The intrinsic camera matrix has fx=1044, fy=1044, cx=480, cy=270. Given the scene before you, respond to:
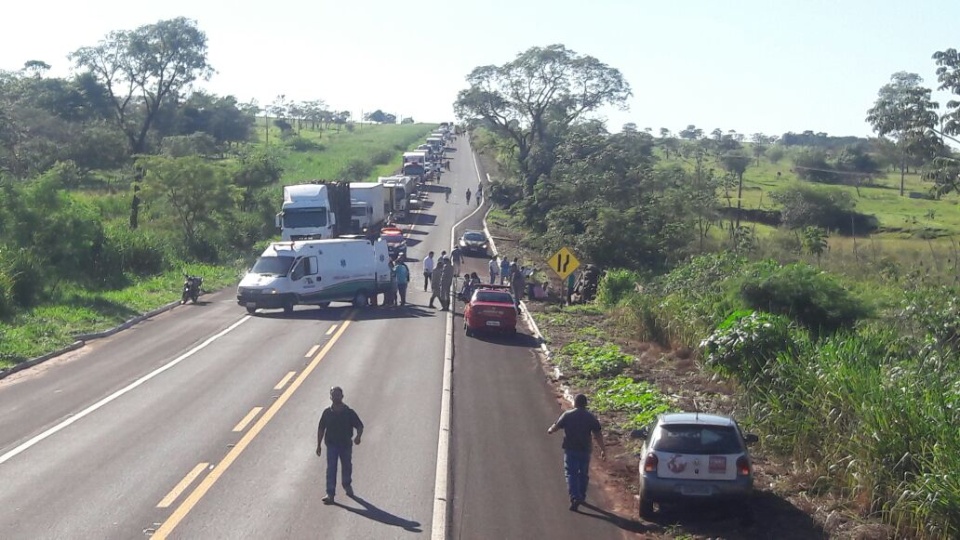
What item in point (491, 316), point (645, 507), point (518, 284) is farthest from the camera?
point (518, 284)

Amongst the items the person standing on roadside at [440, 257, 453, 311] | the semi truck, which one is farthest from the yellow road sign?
the semi truck

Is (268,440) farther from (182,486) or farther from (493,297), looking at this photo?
(493,297)

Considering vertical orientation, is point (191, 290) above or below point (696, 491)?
below

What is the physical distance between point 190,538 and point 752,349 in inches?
439

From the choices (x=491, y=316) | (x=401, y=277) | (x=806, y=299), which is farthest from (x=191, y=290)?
(x=806, y=299)

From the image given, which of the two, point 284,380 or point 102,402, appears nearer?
point 102,402

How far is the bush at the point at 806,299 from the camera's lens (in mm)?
23625

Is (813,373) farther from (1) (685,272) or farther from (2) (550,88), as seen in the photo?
(2) (550,88)

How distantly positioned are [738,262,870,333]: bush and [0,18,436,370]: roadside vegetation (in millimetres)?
17218

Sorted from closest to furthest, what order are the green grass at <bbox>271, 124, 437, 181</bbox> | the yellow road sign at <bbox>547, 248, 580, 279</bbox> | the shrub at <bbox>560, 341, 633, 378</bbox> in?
the shrub at <bbox>560, 341, 633, 378</bbox> < the yellow road sign at <bbox>547, 248, 580, 279</bbox> < the green grass at <bbox>271, 124, 437, 181</bbox>

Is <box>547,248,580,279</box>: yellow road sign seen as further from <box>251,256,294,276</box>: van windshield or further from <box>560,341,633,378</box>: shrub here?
<box>251,256,294,276</box>: van windshield

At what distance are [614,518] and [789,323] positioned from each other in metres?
8.94

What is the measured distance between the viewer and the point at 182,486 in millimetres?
13789

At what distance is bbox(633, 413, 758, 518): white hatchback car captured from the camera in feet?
43.3
